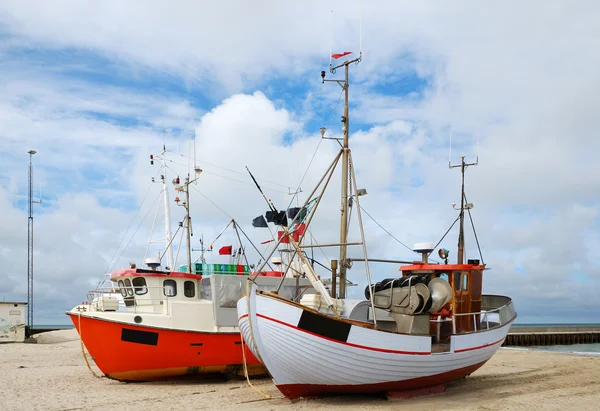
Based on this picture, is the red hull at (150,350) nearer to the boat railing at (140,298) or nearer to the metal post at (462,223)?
the boat railing at (140,298)

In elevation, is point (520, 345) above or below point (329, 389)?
below

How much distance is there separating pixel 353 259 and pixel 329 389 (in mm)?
3532

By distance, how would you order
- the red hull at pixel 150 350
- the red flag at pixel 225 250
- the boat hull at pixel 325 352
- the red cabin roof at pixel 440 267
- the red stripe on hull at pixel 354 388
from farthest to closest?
the red flag at pixel 225 250 → the red hull at pixel 150 350 → the red cabin roof at pixel 440 267 → the red stripe on hull at pixel 354 388 → the boat hull at pixel 325 352

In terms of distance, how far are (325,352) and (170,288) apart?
744cm

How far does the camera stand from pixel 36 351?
28000 mm

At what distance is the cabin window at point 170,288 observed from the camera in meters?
17.7

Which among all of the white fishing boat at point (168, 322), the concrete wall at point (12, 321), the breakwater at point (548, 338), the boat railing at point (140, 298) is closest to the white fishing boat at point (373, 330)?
the white fishing boat at point (168, 322)

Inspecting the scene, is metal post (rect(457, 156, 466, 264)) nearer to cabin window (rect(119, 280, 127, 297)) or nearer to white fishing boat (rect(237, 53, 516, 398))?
white fishing boat (rect(237, 53, 516, 398))

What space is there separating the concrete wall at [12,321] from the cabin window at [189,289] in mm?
17934

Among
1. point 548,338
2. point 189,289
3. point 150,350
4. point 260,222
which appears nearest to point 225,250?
point 260,222

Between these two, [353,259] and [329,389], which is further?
[353,259]

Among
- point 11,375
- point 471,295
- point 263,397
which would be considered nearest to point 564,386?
point 471,295

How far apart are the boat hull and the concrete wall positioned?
23.3 m

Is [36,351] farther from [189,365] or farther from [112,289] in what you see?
[189,365]
